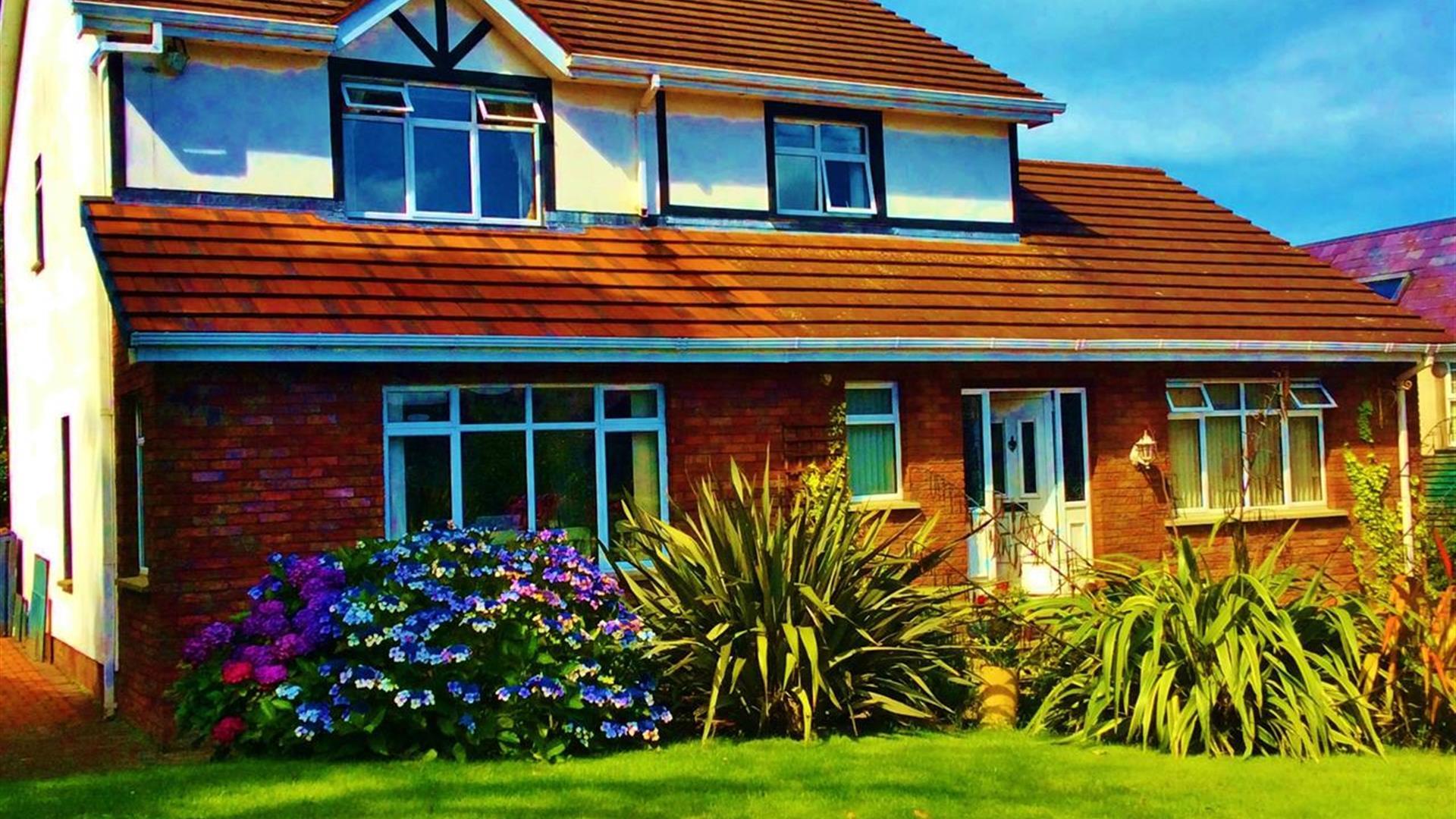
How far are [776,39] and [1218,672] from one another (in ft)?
31.3

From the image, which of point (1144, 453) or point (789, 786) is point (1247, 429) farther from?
point (789, 786)

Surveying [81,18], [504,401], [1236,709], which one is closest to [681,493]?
[504,401]

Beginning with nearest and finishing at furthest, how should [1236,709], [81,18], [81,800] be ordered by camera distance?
[81,800] < [1236,709] < [81,18]

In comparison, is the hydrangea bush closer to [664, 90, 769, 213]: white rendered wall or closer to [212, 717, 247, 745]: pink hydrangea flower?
[212, 717, 247, 745]: pink hydrangea flower

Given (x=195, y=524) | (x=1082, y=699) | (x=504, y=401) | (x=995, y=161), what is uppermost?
(x=995, y=161)

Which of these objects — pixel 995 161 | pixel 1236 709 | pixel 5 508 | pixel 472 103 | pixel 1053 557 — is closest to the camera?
pixel 1236 709

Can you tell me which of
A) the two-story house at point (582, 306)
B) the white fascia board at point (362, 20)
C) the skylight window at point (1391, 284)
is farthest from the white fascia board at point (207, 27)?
the skylight window at point (1391, 284)

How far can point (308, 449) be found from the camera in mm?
11062

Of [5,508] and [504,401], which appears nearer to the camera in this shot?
[504,401]

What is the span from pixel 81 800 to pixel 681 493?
20.1ft

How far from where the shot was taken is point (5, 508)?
82.5 ft

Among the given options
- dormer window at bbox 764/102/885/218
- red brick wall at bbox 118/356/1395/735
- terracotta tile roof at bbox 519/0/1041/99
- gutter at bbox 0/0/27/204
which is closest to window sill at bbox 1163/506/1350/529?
red brick wall at bbox 118/356/1395/735

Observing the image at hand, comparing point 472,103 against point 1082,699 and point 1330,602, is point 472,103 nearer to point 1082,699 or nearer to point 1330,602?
point 1082,699

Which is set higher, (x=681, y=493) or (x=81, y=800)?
(x=681, y=493)
